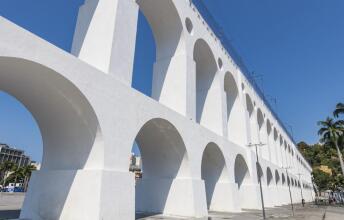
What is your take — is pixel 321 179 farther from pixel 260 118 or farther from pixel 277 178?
pixel 260 118

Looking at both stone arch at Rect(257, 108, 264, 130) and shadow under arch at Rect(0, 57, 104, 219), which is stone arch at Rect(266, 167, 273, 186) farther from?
shadow under arch at Rect(0, 57, 104, 219)

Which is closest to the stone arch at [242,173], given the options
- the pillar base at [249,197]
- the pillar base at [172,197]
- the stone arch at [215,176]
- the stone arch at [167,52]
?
the pillar base at [249,197]

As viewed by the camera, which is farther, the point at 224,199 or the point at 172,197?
the point at 224,199

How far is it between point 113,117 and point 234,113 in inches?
685

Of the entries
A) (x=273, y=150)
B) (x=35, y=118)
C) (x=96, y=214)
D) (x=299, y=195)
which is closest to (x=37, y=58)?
(x=35, y=118)

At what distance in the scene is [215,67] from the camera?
742 inches

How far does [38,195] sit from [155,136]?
5.55m

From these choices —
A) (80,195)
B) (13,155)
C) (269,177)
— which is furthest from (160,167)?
(13,155)

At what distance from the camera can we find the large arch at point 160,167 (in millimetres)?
12055

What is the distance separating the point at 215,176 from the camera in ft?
57.1

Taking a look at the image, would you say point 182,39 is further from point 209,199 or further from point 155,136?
point 209,199

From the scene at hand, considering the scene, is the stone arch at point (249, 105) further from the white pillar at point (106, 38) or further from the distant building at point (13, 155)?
the distant building at point (13, 155)

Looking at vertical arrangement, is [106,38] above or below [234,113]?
below

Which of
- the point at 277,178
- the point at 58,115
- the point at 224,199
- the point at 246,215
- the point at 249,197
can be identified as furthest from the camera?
the point at 277,178
